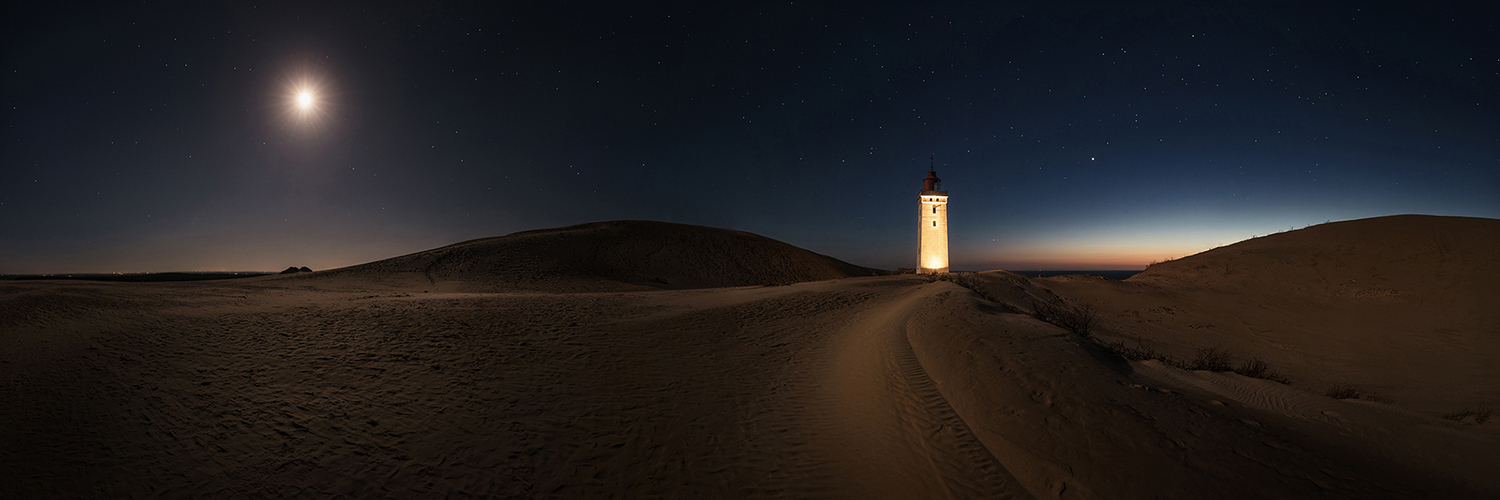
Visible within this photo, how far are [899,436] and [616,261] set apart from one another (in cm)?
2633

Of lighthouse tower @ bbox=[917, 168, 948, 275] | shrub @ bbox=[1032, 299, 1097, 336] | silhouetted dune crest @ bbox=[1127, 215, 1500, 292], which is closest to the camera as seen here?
shrub @ bbox=[1032, 299, 1097, 336]

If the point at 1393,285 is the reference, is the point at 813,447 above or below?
below

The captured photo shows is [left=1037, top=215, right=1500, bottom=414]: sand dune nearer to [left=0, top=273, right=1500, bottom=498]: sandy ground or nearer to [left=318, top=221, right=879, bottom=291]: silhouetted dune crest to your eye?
[left=0, top=273, right=1500, bottom=498]: sandy ground

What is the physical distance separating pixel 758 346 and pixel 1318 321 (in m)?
18.1

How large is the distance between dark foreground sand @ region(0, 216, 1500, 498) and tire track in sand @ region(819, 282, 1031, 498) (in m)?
0.03

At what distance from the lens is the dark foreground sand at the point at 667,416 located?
4.05 metres

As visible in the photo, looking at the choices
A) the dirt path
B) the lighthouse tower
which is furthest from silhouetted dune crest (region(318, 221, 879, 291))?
the dirt path

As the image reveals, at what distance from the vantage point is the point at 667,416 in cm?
553

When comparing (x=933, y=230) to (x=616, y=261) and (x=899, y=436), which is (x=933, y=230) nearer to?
(x=616, y=261)

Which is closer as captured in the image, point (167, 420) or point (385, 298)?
point (167, 420)

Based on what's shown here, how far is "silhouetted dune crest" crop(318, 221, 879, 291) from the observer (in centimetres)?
2370

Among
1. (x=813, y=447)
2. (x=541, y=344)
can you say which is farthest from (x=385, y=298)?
(x=813, y=447)

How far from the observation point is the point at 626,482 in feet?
14.4

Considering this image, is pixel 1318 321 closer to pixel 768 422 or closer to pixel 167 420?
pixel 768 422
